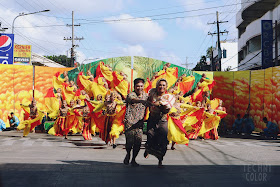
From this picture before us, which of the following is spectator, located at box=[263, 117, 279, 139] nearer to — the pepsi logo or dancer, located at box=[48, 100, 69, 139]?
dancer, located at box=[48, 100, 69, 139]

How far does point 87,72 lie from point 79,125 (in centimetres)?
315

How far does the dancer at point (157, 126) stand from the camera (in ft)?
24.8

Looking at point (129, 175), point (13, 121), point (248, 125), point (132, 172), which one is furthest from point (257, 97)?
point (129, 175)

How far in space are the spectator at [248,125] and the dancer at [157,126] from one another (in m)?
13.5

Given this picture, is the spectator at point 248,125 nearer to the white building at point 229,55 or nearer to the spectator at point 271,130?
the spectator at point 271,130

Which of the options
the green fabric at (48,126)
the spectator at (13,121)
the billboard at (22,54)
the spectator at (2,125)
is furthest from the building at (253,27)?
the billboard at (22,54)

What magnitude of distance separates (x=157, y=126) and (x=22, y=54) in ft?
132

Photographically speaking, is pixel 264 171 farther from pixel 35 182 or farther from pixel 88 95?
pixel 88 95

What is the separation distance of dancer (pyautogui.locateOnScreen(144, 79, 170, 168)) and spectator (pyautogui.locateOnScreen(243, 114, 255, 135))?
44.2ft

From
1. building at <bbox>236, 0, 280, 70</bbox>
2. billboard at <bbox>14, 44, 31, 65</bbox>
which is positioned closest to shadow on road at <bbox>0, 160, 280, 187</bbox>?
building at <bbox>236, 0, 280, 70</bbox>

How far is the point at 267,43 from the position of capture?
25.4 metres

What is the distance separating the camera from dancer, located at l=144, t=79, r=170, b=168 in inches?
298

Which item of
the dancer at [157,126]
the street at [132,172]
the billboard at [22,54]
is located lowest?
the street at [132,172]

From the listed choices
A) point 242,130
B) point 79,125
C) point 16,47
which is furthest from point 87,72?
point 16,47
